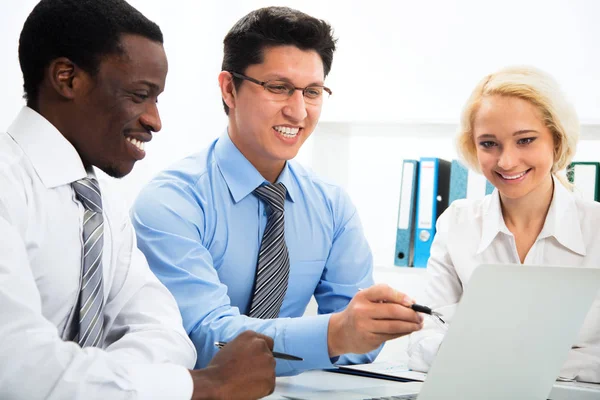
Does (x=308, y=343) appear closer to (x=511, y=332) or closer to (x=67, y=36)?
(x=511, y=332)

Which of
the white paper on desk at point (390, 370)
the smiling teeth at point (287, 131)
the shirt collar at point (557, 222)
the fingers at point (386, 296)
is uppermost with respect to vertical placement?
the smiling teeth at point (287, 131)

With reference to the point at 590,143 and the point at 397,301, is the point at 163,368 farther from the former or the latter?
the point at 590,143

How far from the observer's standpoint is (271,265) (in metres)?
1.84

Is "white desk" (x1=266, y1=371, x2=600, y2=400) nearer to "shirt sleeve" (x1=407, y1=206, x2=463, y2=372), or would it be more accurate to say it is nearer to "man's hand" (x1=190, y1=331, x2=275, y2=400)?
"man's hand" (x1=190, y1=331, x2=275, y2=400)

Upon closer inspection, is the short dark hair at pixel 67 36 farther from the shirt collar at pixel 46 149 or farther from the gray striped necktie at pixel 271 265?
the gray striped necktie at pixel 271 265

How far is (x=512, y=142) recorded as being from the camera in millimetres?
2055

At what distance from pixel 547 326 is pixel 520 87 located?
3.85 ft

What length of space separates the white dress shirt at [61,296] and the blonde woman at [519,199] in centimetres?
98

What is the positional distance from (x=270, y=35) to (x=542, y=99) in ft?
2.64

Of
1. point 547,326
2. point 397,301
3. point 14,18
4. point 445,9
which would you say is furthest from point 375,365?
point 445,9

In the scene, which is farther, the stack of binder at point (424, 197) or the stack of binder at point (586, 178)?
the stack of binder at point (424, 197)

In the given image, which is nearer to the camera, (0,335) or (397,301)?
(0,335)

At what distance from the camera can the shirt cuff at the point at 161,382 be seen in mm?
990

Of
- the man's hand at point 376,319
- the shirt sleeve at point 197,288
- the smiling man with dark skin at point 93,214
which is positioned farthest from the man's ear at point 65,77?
the man's hand at point 376,319
